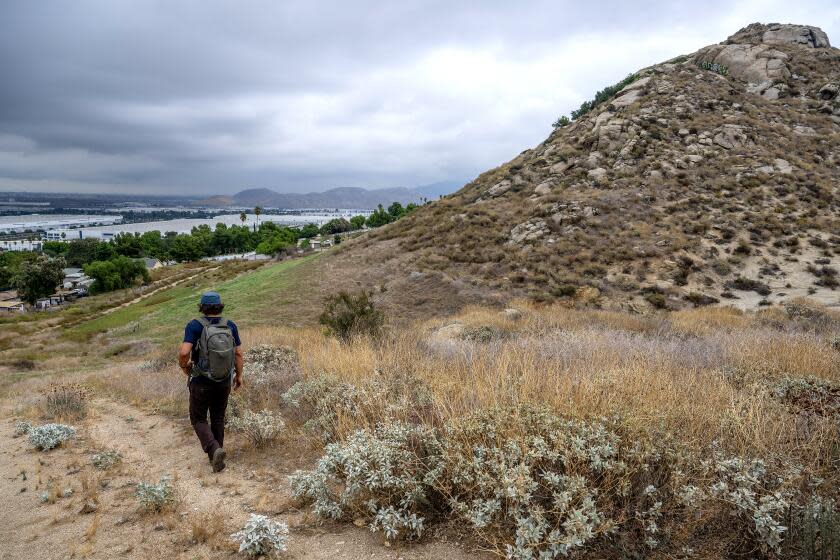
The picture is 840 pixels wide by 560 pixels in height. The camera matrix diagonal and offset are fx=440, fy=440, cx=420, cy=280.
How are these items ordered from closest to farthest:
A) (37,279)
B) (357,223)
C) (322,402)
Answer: (322,402)
(37,279)
(357,223)

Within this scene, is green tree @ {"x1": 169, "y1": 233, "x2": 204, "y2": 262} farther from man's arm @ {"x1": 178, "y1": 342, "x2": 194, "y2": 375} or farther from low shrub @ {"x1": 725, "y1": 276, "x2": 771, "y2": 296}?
man's arm @ {"x1": 178, "y1": 342, "x2": 194, "y2": 375}

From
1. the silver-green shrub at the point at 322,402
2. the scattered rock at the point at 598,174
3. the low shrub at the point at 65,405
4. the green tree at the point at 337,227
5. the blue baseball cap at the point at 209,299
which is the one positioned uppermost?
the scattered rock at the point at 598,174

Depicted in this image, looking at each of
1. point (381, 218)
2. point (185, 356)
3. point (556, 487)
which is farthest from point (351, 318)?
point (381, 218)

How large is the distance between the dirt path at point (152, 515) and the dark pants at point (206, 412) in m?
0.31

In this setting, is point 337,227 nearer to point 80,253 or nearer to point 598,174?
point 80,253

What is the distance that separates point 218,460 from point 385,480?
2.59 m

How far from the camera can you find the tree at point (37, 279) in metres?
72.1

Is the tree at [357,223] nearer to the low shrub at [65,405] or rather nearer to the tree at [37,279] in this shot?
the tree at [37,279]

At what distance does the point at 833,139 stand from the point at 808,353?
3616 centimetres

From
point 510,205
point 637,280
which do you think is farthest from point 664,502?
point 510,205

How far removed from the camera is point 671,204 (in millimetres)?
26547

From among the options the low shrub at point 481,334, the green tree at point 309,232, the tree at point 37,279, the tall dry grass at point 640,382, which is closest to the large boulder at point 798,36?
the tall dry grass at point 640,382

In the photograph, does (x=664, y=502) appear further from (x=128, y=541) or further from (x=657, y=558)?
(x=128, y=541)

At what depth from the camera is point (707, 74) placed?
40.9 metres
